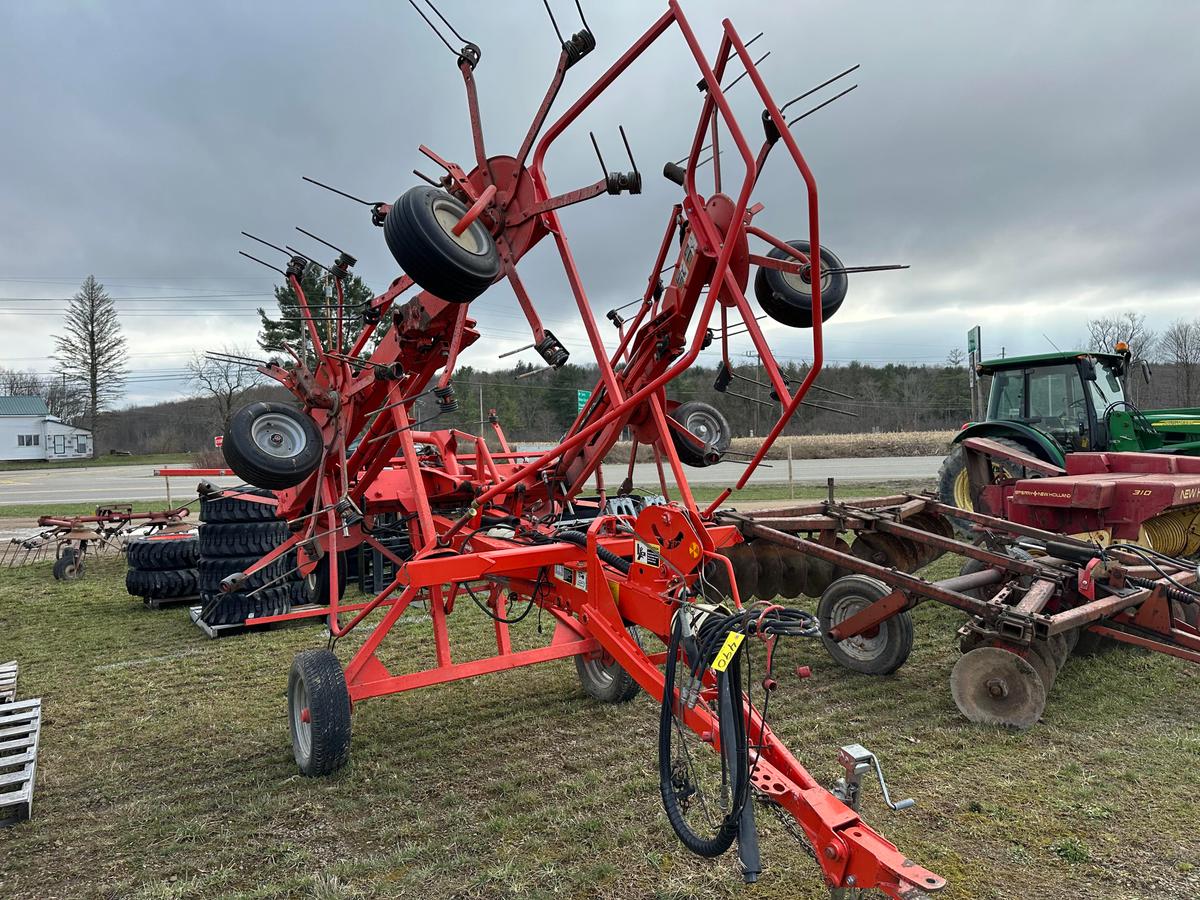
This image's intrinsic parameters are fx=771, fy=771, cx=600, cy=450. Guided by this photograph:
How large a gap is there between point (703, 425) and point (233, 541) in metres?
5.61

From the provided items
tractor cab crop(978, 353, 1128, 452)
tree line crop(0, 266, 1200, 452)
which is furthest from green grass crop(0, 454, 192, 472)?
tractor cab crop(978, 353, 1128, 452)

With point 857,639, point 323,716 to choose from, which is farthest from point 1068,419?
point 323,716

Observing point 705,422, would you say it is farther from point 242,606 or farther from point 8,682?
point 8,682

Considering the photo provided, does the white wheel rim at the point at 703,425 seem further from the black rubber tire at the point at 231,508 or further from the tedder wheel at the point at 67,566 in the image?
the tedder wheel at the point at 67,566

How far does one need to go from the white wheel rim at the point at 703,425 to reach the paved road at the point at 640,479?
A: 17.0 metres

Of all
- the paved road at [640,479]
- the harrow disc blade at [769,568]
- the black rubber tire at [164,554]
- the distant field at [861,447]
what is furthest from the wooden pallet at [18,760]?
the distant field at [861,447]

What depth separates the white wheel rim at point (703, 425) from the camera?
539 centimetres

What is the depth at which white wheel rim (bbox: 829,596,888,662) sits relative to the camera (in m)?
5.88

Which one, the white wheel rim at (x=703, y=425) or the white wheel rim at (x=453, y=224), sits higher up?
the white wheel rim at (x=453, y=224)

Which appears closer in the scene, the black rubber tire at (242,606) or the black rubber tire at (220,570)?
the black rubber tire at (242,606)

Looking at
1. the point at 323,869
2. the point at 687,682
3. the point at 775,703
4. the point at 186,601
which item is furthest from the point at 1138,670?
the point at 186,601

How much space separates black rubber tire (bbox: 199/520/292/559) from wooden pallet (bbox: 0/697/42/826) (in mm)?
2862

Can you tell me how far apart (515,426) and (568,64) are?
40.2 meters

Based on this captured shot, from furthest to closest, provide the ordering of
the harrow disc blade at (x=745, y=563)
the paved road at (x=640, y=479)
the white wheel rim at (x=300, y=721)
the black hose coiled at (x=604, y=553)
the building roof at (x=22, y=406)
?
the building roof at (x=22, y=406) → the paved road at (x=640, y=479) → the harrow disc blade at (x=745, y=563) → the white wheel rim at (x=300, y=721) → the black hose coiled at (x=604, y=553)
